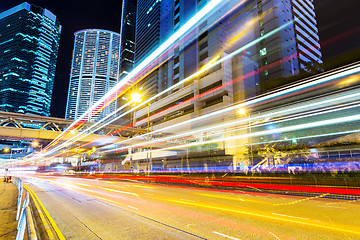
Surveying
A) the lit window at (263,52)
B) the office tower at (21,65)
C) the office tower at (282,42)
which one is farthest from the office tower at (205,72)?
the office tower at (21,65)

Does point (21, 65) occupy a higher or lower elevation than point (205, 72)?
higher

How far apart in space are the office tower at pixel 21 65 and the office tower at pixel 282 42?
19202 cm

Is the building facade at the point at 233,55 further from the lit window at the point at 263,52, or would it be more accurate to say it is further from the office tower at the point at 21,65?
the office tower at the point at 21,65

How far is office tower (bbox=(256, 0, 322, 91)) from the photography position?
216ft

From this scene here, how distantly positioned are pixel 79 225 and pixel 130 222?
5.76ft

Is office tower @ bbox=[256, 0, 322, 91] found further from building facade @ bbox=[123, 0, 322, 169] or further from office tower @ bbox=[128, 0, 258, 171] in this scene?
office tower @ bbox=[128, 0, 258, 171]

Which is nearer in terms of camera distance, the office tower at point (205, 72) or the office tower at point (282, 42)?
the office tower at point (205, 72)

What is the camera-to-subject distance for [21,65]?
181500 millimetres

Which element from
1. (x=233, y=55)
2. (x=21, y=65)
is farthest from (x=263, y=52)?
(x=21, y=65)

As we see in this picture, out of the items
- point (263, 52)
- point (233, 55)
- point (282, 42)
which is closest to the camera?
point (233, 55)

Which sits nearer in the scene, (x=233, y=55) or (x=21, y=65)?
(x=233, y=55)

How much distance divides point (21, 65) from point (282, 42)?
207m

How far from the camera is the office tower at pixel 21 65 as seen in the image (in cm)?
17300

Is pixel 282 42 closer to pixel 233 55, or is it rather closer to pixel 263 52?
pixel 263 52
